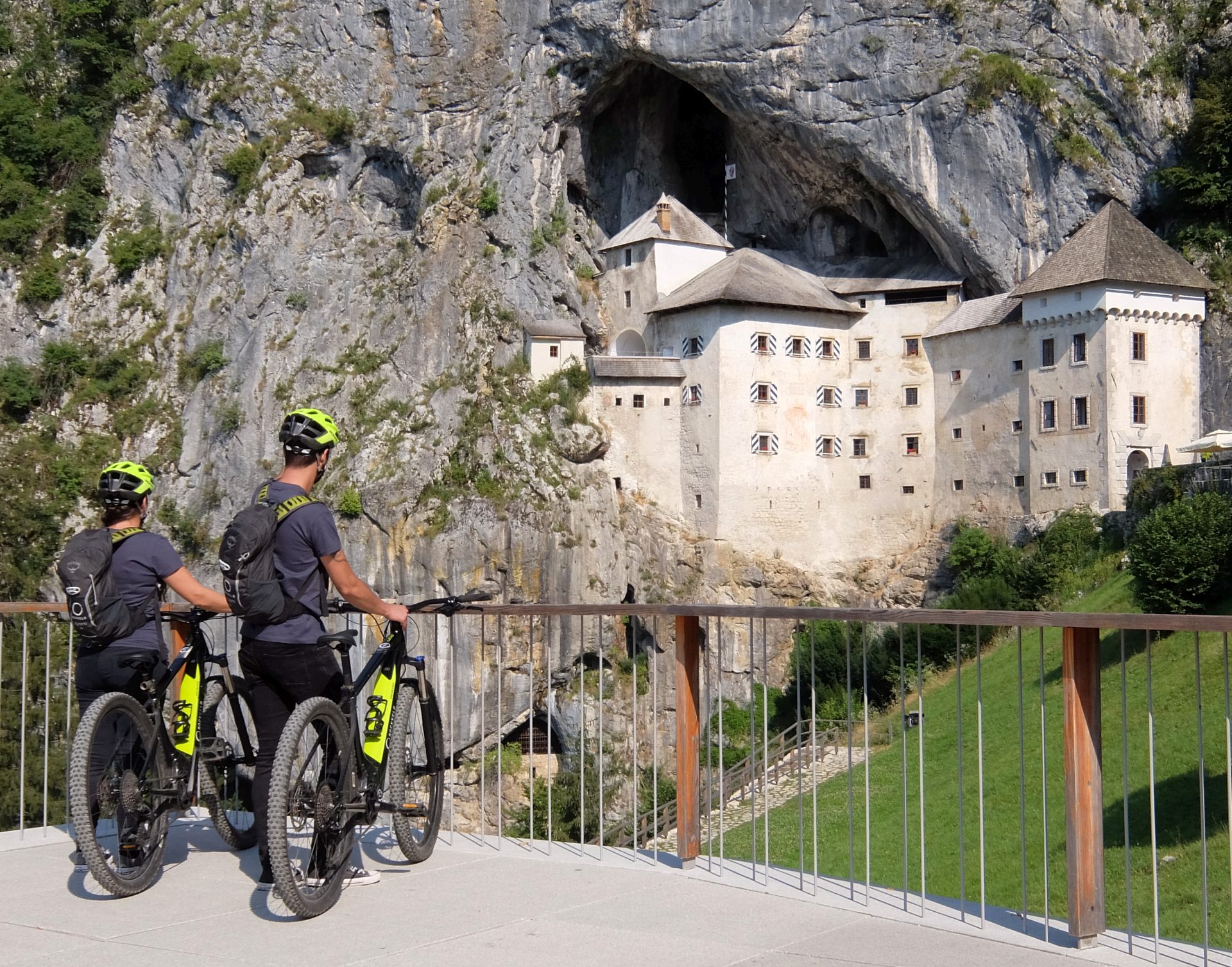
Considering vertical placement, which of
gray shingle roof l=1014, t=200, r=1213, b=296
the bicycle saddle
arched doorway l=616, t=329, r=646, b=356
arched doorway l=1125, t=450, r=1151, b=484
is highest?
gray shingle roof l=1014, t=200, r=1213, b=296

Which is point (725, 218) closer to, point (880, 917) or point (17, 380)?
point (17, 380)

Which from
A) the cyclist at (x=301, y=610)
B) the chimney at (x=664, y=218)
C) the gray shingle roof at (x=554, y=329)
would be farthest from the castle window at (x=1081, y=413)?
the cyclist at (x=301, y=610)

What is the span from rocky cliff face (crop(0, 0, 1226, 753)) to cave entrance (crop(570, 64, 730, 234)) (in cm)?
12

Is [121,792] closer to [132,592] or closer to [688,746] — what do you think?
[132,592]

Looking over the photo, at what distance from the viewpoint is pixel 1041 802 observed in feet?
79.2

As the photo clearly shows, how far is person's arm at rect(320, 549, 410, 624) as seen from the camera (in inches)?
275

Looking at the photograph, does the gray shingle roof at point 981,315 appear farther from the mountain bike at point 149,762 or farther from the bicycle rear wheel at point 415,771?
the mountain bike at point 149,762

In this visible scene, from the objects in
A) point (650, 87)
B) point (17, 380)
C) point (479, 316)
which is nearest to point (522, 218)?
point (479, 316)

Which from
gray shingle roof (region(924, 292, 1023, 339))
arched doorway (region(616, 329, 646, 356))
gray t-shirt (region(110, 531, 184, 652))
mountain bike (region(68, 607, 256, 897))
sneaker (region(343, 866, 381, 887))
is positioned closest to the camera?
mountain bike (region(68, 607, 256, 897))

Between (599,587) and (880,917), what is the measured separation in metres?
39.1

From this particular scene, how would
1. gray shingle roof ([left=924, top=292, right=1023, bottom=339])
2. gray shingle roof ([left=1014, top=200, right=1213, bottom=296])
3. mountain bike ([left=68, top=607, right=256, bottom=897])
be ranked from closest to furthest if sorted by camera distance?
mountain bike ([left=68, top=607, right=256, bottom=897]), gray shingle roof ([left=1014, top=200, right=1213, bottom=296]), gray shingle roof ([left=924, top=292, right=1023, bottom=339])

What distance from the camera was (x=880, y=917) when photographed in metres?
6.91

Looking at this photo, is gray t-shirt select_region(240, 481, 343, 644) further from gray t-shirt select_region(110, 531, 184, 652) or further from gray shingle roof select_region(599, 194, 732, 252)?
gray shingle roof select_region(599, 194, 732, 252)

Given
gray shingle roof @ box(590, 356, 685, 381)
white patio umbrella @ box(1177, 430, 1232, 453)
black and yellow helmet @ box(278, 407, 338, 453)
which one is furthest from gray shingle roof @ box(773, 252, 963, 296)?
black and yellow helmet @ box(278, 407, 338, 453)
